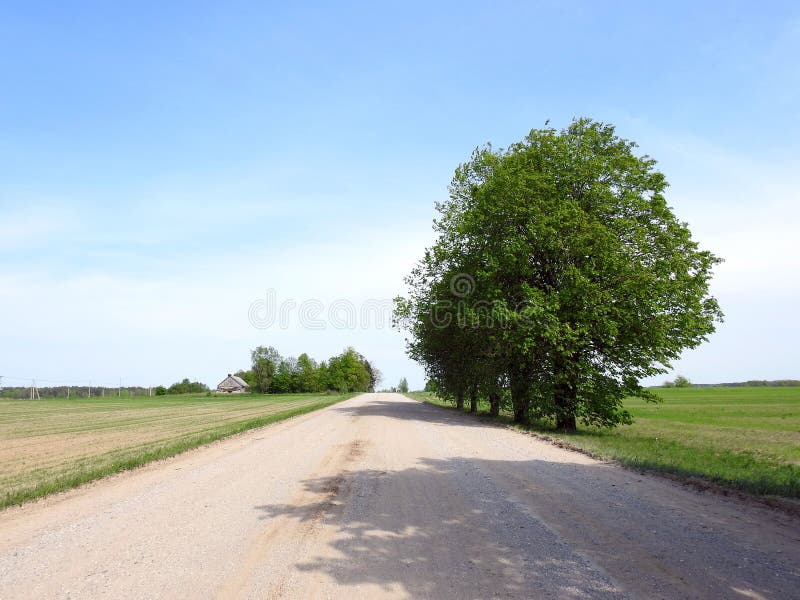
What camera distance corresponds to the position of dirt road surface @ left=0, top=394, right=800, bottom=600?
4.98 m

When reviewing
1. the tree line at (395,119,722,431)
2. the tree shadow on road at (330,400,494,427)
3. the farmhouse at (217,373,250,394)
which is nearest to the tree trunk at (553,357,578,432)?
the tree line at (395,119,722,431)

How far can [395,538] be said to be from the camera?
6434 mm

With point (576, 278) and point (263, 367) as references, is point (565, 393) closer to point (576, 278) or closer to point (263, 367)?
point (576, 278)

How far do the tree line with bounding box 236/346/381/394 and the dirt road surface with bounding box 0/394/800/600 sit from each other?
124m

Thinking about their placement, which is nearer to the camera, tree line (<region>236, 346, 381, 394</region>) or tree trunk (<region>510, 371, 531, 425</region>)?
tree trunk (<region>510, 371, 531, 425</region>)

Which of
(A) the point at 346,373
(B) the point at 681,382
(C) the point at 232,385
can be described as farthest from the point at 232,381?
(B) the point at 681,382

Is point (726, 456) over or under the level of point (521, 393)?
under

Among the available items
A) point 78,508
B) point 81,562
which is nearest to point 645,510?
point 81,562

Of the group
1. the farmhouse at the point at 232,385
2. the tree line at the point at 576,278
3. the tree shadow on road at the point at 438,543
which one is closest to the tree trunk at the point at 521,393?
the tree line at the point at 576,278

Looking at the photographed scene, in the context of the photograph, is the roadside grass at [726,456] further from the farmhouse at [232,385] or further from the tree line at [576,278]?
the farmhouse at [232,385]

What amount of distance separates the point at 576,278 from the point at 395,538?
17.4 meters

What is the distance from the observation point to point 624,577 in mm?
5164

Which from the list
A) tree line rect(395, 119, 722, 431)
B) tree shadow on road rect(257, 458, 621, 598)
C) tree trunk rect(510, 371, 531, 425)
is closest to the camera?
tree shadow on road rect(257, 458, 621, 598)

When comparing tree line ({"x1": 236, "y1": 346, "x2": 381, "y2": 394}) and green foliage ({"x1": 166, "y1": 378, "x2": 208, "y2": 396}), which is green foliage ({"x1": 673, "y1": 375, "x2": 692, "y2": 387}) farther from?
green foliage ({"x1": 166, "y1": 378, "x2": 208, "y2": 396})
